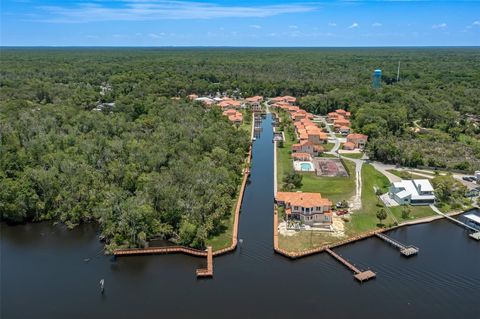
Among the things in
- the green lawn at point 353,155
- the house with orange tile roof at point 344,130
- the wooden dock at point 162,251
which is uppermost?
the house with orange tile roof at point 344,130

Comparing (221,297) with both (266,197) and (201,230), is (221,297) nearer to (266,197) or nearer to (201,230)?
(201,230)

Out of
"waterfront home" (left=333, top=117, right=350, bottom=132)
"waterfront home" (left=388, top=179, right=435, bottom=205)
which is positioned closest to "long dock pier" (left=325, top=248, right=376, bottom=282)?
"waterfront home" (left=388, top=179, right=435, bottom=205)

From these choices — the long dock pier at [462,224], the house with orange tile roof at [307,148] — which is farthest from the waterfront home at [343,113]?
the long dock pier at [462,224]

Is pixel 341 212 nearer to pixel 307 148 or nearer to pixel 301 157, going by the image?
pixel 301 157

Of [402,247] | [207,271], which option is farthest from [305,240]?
[207,271]

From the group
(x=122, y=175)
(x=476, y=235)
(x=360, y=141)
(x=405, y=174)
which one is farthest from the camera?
(x=360, y=141)

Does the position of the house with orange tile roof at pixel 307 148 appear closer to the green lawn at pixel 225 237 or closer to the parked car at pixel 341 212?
the parked car at pixel 341 212

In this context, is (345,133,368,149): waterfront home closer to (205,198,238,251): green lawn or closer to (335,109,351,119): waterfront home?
(335,109,351,119): waterfront home
